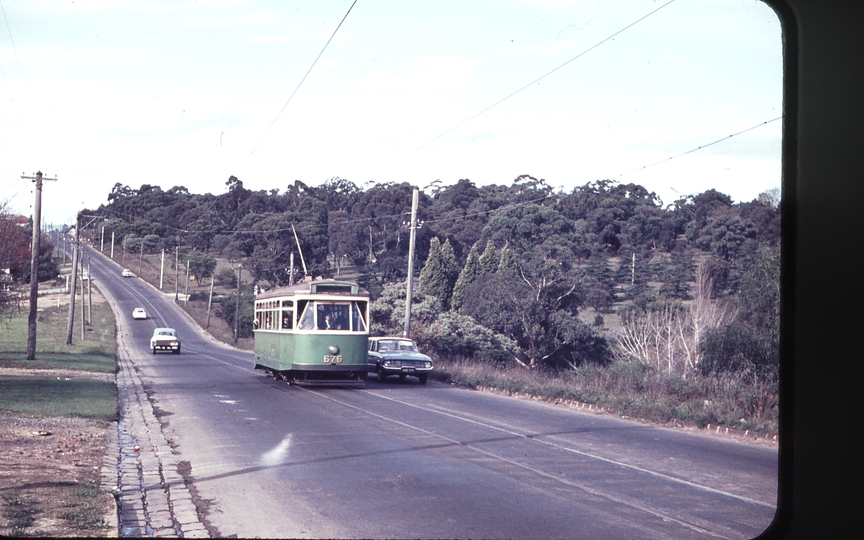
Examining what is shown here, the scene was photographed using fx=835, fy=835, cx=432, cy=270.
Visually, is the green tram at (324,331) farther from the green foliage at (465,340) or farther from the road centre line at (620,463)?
the green foliage at (465,340)

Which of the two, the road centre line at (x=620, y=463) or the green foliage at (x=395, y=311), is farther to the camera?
the green foliage at (x=395, y=311)

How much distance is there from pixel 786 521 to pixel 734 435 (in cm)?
995

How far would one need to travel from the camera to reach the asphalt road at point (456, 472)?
764cm

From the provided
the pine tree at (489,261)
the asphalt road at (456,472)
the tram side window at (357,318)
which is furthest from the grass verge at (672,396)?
the pine tree at (489,261)

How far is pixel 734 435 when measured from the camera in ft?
50.0

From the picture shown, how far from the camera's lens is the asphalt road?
764 centimetres

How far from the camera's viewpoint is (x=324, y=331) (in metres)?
23.0

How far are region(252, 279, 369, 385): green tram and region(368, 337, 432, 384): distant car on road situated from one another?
1.91m

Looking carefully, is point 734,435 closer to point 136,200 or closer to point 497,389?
point 497,389

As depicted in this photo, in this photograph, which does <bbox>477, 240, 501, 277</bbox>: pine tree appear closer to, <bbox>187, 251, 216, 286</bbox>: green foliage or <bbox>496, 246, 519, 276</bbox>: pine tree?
<bbox>496, 246, 519, 276</bbox>: pine tree

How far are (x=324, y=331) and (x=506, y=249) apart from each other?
3326 centimetres

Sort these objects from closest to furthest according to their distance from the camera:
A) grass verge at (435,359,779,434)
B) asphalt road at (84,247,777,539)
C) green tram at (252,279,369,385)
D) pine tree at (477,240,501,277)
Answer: asphalt road at (84,247,777,539), grass verge at (435,359,779,434), green tram at (252,279,369,385), pine tree at (477,240,501,277)

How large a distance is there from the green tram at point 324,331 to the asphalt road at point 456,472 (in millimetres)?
3128

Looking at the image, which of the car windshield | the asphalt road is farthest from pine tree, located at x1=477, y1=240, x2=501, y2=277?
the asphalt road
